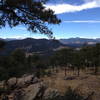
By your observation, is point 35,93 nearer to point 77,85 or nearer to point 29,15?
point 29,15

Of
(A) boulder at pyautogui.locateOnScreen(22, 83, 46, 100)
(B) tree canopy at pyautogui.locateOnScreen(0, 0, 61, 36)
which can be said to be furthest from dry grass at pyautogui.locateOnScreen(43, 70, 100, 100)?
(B) tree canopy at pyautogui.locateOnScreen(0, 0, 61, 36)

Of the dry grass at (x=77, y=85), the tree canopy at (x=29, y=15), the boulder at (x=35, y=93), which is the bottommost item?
the dry grass at (x=77, y=85)

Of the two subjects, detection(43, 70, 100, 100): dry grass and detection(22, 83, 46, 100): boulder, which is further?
detection(43, 70, 100, 100): dry grass

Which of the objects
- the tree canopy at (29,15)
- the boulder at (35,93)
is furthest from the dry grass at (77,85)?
the tree canopy at (29,15)

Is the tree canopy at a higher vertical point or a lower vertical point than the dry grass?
higher

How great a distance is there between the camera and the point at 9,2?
38.6 ft

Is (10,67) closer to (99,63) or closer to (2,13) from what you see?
(99,63)

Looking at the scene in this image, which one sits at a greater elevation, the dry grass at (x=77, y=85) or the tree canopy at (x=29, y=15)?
the tree canopy at (x=29, y=15)

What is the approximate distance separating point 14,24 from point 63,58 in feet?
247

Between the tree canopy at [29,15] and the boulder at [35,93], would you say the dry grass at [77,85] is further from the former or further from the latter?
the tree canopy at [29,15]

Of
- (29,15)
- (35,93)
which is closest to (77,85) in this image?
(35,93)

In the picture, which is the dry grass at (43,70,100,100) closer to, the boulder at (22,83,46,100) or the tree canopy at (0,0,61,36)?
the boulder at (22,83,46,100)

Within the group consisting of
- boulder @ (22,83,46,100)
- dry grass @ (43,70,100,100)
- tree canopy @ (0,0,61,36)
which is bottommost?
dry grass @ (43,70,100,100)

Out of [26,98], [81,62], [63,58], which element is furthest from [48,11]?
[63,58]
